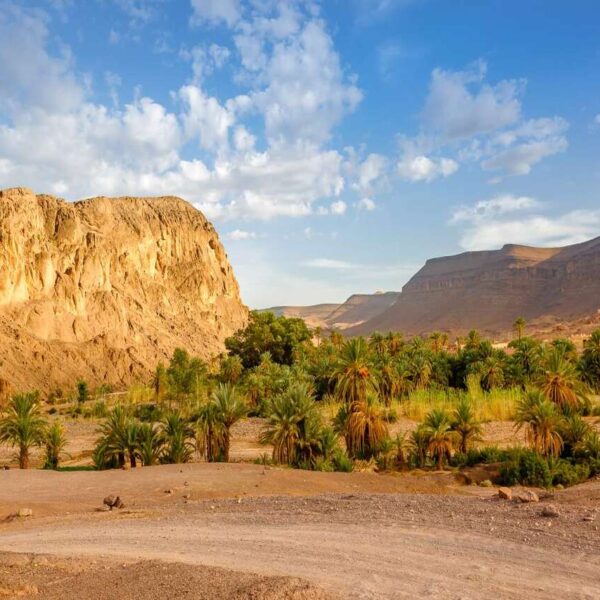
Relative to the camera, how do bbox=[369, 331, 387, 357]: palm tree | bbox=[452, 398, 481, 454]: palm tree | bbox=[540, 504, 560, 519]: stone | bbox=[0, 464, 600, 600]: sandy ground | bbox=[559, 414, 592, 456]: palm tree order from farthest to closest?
bbox=[369, 331, 387, 357]: palm tree → bbox=[452, 398, 481, 454]: palm tree → bbox=[559, 414, 592, 456]: palm tree → bbox=[540, 504, 560, 519]: stone → bbox=[0, 464, 600, 600]: sandy ground

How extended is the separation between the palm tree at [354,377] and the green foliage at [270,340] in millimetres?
33450

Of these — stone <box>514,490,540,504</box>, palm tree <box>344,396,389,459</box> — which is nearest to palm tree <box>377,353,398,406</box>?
palm tree <box>344,396,389,459</box>

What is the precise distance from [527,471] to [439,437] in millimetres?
4981

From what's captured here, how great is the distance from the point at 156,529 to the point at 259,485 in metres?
6.15

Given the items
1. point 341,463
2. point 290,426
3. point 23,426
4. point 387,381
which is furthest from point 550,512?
point 387,381

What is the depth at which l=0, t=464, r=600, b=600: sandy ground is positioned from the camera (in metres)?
7.52

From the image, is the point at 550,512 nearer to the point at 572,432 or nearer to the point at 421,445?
the point at 572,432

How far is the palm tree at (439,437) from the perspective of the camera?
25234 mm

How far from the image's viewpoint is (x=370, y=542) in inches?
396

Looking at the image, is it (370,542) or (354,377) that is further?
(354,377)

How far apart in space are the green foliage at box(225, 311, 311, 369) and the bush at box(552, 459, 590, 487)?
42.9 meters

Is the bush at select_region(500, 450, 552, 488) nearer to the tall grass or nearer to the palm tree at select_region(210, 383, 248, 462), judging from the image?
the palm tree at select_region(210, 383, 248, 462)

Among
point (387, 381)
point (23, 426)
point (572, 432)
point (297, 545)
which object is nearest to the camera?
point (297, 545)

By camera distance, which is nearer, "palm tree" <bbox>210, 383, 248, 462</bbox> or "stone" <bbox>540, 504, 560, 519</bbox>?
"stone" <bbox>540, 504, 560, 519</bbox>
